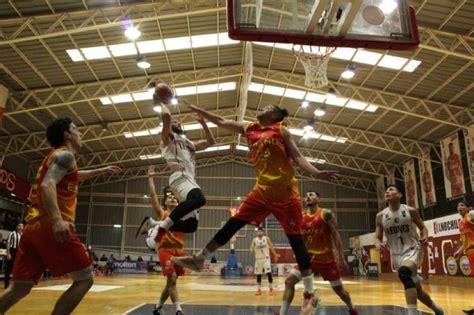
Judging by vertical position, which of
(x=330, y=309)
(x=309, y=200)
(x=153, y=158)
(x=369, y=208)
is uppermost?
(x=153, y=158)

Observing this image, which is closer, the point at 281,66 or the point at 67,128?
the point at 67,128

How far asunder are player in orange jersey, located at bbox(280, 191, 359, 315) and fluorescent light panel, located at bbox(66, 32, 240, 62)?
13215 millimetres

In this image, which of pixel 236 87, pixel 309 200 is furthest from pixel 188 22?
pixel 309 200

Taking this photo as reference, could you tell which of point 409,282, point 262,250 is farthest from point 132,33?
point 409,282

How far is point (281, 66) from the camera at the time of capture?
858 inches

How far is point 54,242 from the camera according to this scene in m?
3.51

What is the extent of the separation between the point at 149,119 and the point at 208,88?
4.78 metres

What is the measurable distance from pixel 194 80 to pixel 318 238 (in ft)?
53.6

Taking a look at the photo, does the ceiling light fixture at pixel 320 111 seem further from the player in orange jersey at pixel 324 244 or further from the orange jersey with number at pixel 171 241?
the orange jersey with number at pixel 171 241

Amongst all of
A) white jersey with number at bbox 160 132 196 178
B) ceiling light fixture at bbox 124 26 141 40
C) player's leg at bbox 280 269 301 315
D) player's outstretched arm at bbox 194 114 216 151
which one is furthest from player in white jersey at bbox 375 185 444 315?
ceiling light fixture at bbox 124 26 141 40

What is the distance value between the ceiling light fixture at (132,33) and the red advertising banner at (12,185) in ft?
39.8

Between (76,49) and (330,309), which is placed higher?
(76,49)

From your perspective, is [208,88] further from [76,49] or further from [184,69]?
[76,49]

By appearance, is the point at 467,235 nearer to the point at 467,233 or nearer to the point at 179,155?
the point at 467,233
